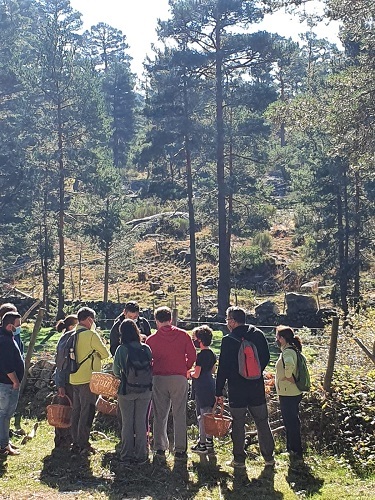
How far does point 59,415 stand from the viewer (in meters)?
7.85

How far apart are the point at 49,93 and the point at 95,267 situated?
10931mm

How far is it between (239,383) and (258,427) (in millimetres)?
629

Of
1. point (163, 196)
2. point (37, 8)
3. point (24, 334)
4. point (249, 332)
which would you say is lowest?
point (24, 334)

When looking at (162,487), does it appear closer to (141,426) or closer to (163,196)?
(141,426)

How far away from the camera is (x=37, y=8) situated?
200ft

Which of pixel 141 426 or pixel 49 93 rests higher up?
pixel 49 93

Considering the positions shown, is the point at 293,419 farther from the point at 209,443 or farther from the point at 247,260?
the point at 247,260

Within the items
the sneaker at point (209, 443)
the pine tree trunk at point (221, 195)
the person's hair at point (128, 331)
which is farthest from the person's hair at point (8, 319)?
the pine tree trunk at point (221, 195)

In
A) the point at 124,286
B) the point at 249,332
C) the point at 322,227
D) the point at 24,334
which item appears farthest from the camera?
the point at 124,286

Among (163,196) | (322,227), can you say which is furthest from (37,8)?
(322,227)

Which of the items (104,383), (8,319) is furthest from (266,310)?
(8,319)

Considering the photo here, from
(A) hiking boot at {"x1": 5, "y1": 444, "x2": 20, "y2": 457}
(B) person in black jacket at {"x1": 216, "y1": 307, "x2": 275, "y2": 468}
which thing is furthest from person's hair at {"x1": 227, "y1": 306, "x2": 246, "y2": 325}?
(A) hiking boot at {"x1": 5, "y1": 444, "x2": 20, "y2": 457}

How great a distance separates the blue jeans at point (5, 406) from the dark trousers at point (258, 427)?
2855 mm

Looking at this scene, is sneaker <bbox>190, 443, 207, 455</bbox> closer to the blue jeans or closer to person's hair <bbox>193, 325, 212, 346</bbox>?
person's hair <bbox>193, 325, 212, 346</bbox>
